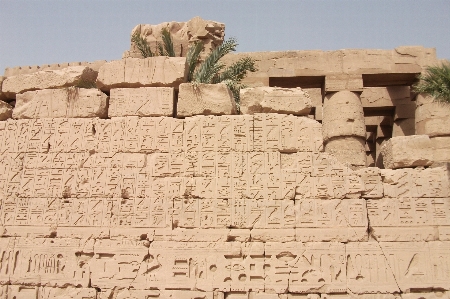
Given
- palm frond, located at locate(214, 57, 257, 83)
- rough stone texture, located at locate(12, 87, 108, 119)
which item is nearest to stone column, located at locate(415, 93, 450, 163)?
palm frond, located at locate(214, 57, 257, 83)

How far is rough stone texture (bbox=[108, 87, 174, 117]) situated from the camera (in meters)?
5.20

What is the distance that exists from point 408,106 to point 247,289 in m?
8.74

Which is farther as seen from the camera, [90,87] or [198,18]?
[198,18]

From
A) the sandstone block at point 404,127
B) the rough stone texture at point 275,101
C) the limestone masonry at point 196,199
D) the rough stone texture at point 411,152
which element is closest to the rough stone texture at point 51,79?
the limestone masonry at point 196,199

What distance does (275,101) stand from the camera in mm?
5129

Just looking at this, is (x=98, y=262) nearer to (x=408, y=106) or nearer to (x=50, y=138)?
(x=50, y=138)

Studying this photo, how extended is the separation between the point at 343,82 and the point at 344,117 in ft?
3.10

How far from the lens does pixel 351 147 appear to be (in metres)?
9.75

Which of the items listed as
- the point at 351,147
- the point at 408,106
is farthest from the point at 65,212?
the point at 408,106

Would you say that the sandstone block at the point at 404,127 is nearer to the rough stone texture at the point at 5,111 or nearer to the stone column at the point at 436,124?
the stone column at the point at 436,124

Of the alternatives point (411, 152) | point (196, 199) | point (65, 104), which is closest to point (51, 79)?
point (65, 104)

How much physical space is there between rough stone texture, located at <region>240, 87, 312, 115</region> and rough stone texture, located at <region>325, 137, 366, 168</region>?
470 centimetres

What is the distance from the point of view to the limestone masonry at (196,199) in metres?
4.64

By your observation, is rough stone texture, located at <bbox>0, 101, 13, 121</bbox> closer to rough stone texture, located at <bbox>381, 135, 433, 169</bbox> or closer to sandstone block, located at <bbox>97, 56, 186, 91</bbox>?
sandstone block, located at <bbox>97, 56, 186, 91</bbox>
